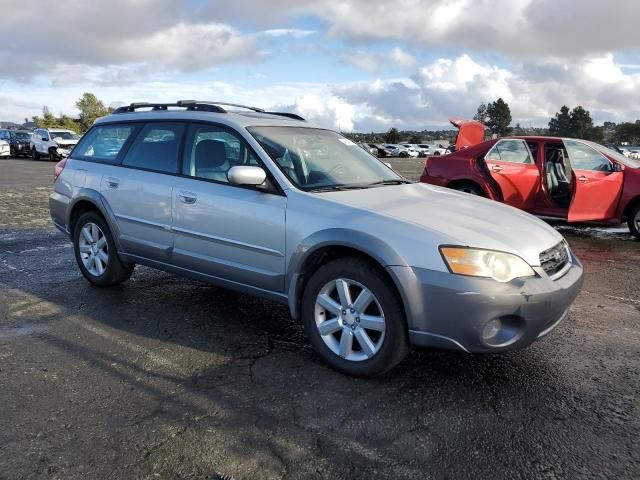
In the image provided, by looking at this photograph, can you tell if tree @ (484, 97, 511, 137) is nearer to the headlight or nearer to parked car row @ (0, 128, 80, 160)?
parked car row @ (0, 128, 80, 160)

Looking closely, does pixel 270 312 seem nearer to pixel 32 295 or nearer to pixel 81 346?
pixel 81 346

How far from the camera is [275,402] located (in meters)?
3.16

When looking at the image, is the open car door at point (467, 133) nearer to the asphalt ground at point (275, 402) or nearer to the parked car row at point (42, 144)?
the asphalt ground at point (275, 402)

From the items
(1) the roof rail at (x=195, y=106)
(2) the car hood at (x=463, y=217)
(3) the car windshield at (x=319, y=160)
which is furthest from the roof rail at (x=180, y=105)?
(2) the car hood at (x=463, y=217)

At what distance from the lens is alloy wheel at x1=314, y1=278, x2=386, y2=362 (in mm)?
3395

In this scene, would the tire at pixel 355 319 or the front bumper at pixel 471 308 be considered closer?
the front bumper at pixel 471 308

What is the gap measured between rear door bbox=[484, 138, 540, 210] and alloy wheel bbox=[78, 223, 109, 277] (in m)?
6.16

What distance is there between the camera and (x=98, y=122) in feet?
18.6

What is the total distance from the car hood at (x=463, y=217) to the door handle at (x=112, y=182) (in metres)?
2.20

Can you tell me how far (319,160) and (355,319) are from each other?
1439 millimetres

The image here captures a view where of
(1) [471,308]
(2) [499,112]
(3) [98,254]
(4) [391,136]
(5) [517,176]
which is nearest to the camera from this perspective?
(1) [471,308]

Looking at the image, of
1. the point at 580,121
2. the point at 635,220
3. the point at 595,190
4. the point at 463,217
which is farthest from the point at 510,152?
the point at 580,121

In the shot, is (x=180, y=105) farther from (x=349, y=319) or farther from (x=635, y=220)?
(x=635, y=220)

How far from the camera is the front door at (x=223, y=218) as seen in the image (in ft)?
12.7
